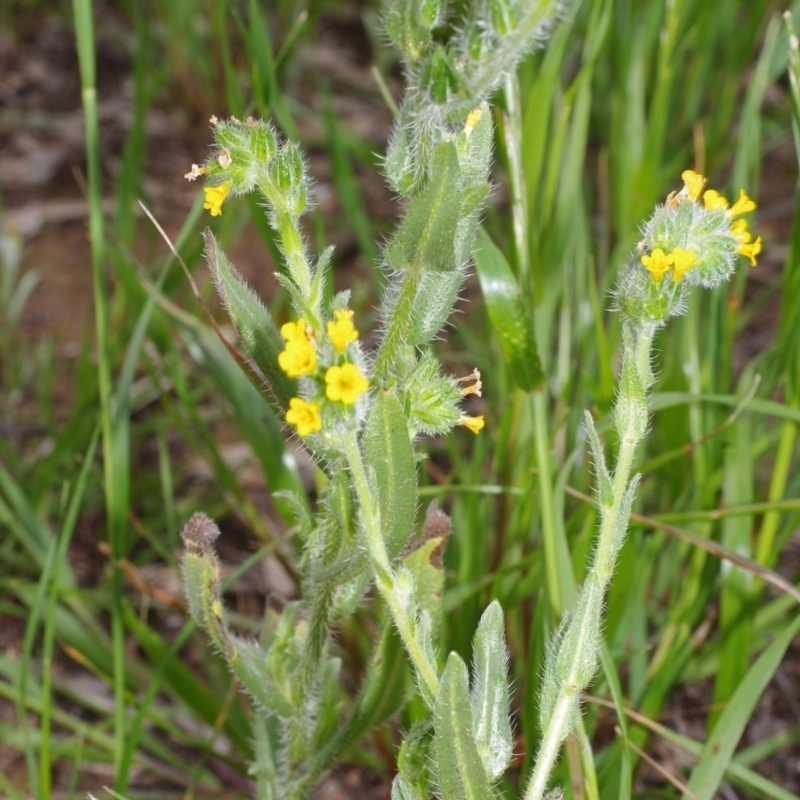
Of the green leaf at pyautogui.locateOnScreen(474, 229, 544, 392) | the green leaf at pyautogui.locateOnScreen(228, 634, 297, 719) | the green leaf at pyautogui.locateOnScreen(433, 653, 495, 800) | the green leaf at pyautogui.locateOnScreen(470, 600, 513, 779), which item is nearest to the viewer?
the green leaf at pyautogui.locateOnScreen(433, 653, 495, 800)

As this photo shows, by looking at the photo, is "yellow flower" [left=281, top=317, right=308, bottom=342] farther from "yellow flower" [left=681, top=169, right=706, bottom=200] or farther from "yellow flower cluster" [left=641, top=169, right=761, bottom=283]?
"yellow flower" [left=681, top=169, right=706, bottom=200]

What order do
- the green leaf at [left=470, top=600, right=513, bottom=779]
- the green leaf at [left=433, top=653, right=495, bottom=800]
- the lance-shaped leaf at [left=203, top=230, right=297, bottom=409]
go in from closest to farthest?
the green leaf at [left=433, top=653, right=495, bottom=800] → the green leaf at [left=470, top=600, right=513, bottom=779] → the lance-shaped leaf at [left=203, top=230, right=297, bottom=409]

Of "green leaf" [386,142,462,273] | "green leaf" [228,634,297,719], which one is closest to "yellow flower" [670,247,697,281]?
"green leaf" [386,142,462,273]

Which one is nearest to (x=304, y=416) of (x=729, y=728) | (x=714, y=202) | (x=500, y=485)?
(x=714, y=202)

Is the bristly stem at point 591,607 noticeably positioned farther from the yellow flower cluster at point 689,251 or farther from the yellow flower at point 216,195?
the yellow flower at point 216,195

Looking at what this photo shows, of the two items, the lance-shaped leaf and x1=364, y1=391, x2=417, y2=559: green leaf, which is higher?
the lance-shaped leaf

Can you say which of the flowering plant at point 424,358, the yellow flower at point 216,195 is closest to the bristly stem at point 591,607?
the flowering plant at point 424,358
